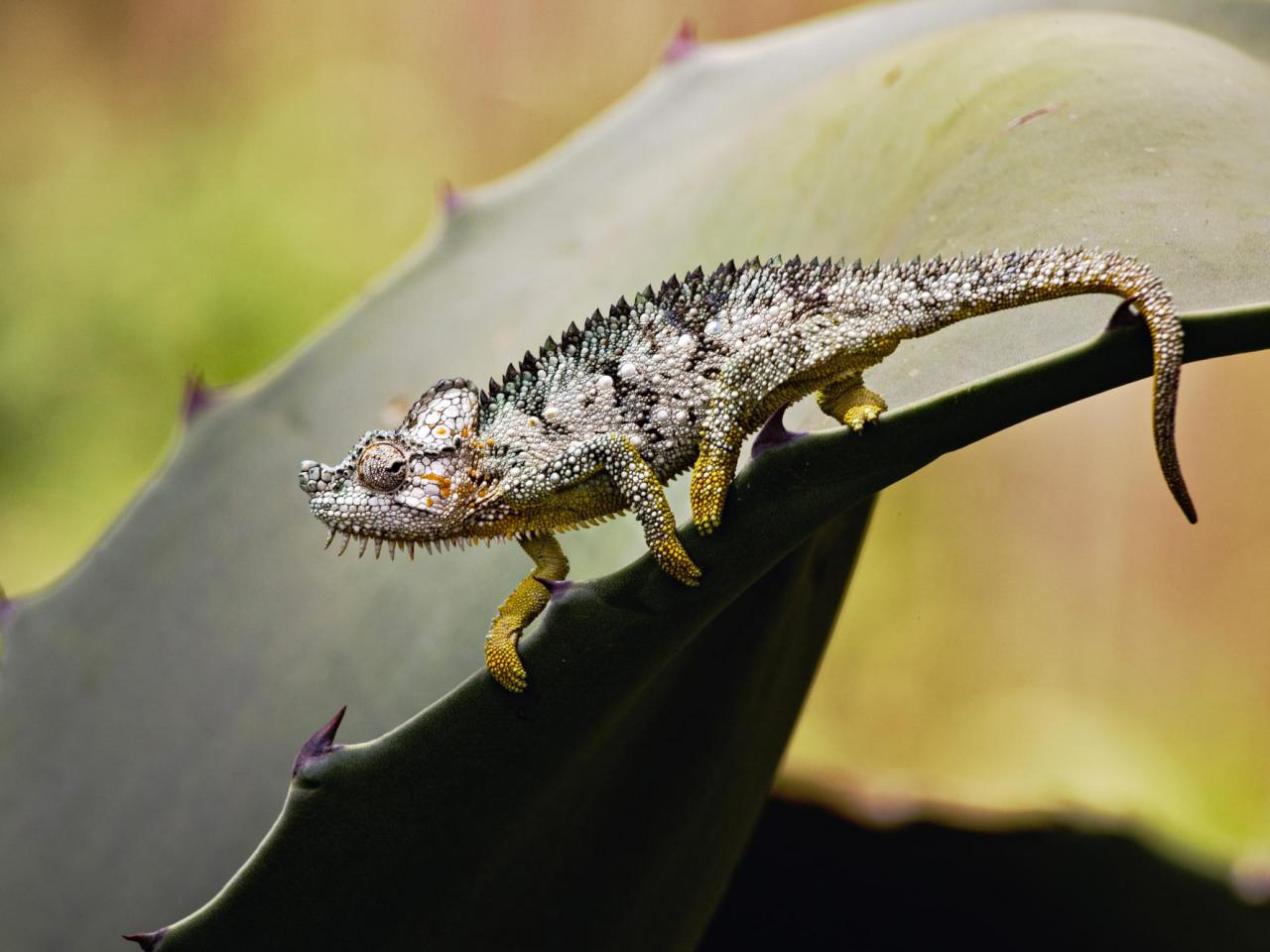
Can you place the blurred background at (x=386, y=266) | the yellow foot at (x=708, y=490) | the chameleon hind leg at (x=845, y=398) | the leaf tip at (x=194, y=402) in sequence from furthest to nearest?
1. the blurred background at (x=386, y=266)
2. the leaf tip at (x=194, y=402)
3. the chameleon hind leg at (x=845, y=398)
4. the yellow foot at (x=708, y=490)

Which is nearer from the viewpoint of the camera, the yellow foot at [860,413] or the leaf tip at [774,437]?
the leaf tip at [774,437]

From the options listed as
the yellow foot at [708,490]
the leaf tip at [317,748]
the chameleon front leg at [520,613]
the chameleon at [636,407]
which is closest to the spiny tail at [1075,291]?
the chameleon at [636,407]

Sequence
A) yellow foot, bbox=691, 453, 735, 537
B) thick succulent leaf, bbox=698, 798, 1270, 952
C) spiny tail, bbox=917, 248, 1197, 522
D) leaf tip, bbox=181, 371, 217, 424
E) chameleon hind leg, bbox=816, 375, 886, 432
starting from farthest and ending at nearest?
leaf tip, bbox=181, 371, 217, 424 → thick succulent leaf, bbox=698, 798, 1270, 952 → chameleon hind leg, bbox=816, 375, 886, 432 → yellow foot, bbox=691, 453, 735, 537 → spiny tail, bbox=917, 248, 1197, 522

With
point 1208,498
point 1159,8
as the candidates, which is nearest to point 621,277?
point 1159,8

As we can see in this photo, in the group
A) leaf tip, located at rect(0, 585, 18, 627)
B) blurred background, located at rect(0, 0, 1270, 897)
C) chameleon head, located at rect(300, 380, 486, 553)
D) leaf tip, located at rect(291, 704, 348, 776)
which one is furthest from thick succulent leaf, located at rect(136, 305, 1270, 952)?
blurred background, located at rect(0, 0, 1270, 897)

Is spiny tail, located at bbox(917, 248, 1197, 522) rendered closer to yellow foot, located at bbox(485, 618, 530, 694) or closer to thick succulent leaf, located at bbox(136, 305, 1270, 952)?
thick succulent leaf, located at bbox(136, 305, 1270, 952)

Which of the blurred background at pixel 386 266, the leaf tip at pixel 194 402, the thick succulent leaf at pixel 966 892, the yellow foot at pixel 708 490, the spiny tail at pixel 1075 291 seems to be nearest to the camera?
the spiny tail at pixel 1075 291

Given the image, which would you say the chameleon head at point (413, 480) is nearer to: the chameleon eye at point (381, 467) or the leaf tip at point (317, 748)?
the chameleon eye at point (381, 467)
